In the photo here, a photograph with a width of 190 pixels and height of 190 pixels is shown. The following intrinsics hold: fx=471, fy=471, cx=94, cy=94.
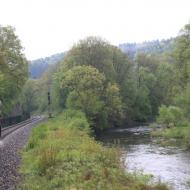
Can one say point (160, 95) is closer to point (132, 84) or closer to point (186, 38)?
point (132, 84)

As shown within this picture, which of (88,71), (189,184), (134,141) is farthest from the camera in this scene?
(88,71)

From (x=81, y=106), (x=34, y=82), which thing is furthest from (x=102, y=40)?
(x=34, y=82)

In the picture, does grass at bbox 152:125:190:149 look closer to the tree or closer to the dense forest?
the dense forest

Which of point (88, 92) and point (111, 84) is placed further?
point (111, 84)

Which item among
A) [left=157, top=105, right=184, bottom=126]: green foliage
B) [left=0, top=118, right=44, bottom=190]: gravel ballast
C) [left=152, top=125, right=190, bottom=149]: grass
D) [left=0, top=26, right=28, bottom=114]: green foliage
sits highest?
[left=0, top=26, right=28, bottom=114]: green foliage

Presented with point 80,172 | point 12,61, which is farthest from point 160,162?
point 12,61

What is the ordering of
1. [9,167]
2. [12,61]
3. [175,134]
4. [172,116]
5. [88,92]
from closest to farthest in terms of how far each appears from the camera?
[9,167]
[175,134]
[172,116]
[88,92]
[12,61]

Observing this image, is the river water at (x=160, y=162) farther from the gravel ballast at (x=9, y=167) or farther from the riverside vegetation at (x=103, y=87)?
the gravel ballast at (x=9, y=167)

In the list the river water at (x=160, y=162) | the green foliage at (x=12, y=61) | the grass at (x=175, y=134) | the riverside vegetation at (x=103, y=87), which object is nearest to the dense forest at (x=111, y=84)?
the riverside vegetation at (x=103, y=87)

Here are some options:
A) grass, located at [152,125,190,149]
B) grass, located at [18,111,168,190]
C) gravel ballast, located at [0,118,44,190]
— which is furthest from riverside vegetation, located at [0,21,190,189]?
grass, located at [18,111,168,190]

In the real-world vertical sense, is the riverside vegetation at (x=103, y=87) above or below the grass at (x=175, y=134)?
above

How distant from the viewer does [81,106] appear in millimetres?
73750

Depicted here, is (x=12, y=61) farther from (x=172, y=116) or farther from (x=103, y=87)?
(x=172, y=116)

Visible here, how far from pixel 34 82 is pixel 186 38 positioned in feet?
328
